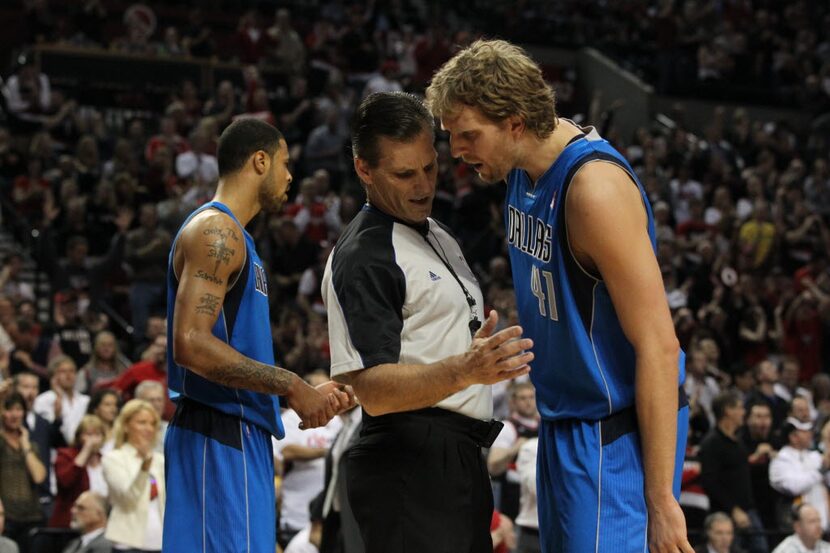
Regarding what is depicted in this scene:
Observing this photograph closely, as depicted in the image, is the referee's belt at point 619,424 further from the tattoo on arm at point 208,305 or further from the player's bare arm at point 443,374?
the tattoo on arm at point 208,305

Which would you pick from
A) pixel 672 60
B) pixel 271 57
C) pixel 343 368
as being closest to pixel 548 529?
pixel 343 368

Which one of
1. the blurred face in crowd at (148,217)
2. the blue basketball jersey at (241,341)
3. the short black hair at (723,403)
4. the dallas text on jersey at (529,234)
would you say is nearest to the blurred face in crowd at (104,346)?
the blurred face in crowd at (148,217)

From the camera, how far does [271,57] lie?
1867 cm

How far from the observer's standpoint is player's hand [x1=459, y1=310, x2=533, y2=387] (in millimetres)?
3273

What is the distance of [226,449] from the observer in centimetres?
434

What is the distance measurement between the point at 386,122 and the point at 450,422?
101cm

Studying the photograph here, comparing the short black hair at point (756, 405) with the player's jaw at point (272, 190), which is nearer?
the player's jaw at point (272, 190)

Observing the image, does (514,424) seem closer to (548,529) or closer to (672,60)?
(548,529)

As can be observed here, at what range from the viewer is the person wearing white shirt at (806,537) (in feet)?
29.9

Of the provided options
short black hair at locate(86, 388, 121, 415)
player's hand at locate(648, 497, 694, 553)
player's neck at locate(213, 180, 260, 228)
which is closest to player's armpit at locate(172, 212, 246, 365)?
player's neck at locate(213, 180, 260, 228)

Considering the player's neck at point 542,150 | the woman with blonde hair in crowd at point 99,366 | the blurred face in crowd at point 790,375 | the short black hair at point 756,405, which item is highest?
the player's neck at point 542,150

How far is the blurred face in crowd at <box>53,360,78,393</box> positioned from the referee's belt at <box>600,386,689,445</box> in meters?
7.42

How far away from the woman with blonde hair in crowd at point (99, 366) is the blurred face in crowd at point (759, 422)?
6.02 meters

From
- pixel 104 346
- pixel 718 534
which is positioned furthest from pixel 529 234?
pixel 104 346
